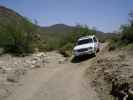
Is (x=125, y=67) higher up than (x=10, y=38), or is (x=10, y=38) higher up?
(x=10, y=38)

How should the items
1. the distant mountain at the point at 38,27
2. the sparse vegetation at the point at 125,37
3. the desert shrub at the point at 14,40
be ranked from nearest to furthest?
1. the sparse vegetation at the point at 125,37
2. the desert shrub at the point at 14,40
3. the distant mountain at the point at 38,27

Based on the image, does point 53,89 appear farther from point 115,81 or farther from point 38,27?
point 38,27

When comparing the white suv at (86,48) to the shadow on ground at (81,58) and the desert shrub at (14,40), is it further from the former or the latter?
the desert shrub at (14,40)

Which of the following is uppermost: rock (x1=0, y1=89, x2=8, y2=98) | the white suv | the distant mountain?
the distant mountain

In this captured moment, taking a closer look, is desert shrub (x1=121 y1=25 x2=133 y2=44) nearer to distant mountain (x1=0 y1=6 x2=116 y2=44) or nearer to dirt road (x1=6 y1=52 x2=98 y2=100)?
dirt road (x1=6 y1=52 x2=98 y2=100)

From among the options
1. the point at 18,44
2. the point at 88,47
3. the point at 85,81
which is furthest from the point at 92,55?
the point at 18,44

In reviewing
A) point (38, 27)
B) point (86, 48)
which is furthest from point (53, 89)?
point (38, 27)

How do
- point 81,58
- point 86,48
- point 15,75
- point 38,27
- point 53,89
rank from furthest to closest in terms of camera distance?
point 38,27 → point 81,58 → point 86,48 → point 15,75 → point 53,89

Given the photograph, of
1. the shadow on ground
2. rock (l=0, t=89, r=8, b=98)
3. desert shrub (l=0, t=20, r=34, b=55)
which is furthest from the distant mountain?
rock (l=0, t=89, r=8, b=98)

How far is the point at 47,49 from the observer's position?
3127 cm

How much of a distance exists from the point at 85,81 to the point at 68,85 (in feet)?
Answer: 3.78

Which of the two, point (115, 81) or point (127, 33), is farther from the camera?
point (127, 33)

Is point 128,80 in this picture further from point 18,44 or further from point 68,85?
point 18,44

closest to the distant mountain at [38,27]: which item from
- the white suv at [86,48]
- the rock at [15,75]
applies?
the white suv at [86,48]
